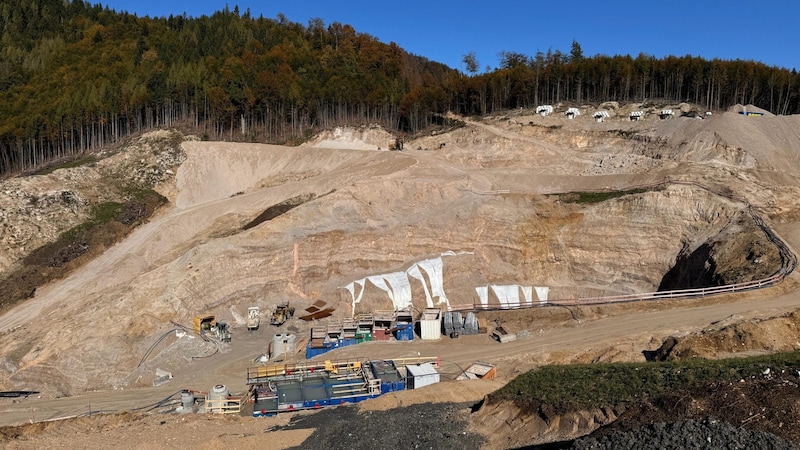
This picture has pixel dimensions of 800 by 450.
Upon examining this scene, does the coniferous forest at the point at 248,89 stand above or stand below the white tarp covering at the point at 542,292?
above

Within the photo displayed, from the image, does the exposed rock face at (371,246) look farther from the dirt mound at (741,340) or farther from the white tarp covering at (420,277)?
the dirt mound at (741,340)

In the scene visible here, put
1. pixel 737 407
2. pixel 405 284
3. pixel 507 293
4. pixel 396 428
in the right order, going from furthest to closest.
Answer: pixel 507 293 < pixel 405 284 < pixel 396 428 < pixel 737 407

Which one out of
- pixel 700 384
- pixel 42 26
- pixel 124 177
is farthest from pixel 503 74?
pixel 42 26

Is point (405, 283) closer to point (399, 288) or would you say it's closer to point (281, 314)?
point (399, 288)

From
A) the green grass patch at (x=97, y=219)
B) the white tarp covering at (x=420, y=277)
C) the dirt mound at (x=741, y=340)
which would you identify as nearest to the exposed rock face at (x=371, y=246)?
the white tarp covering at (x=420, y=277)

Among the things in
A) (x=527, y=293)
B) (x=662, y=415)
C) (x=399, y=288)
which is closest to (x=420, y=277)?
(x=399, y=288)

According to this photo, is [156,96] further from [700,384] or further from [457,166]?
[700,384]

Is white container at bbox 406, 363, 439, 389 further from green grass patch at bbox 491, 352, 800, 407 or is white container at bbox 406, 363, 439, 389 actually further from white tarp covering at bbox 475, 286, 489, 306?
white tarp covering at bbox 475, 286, 489, 306
